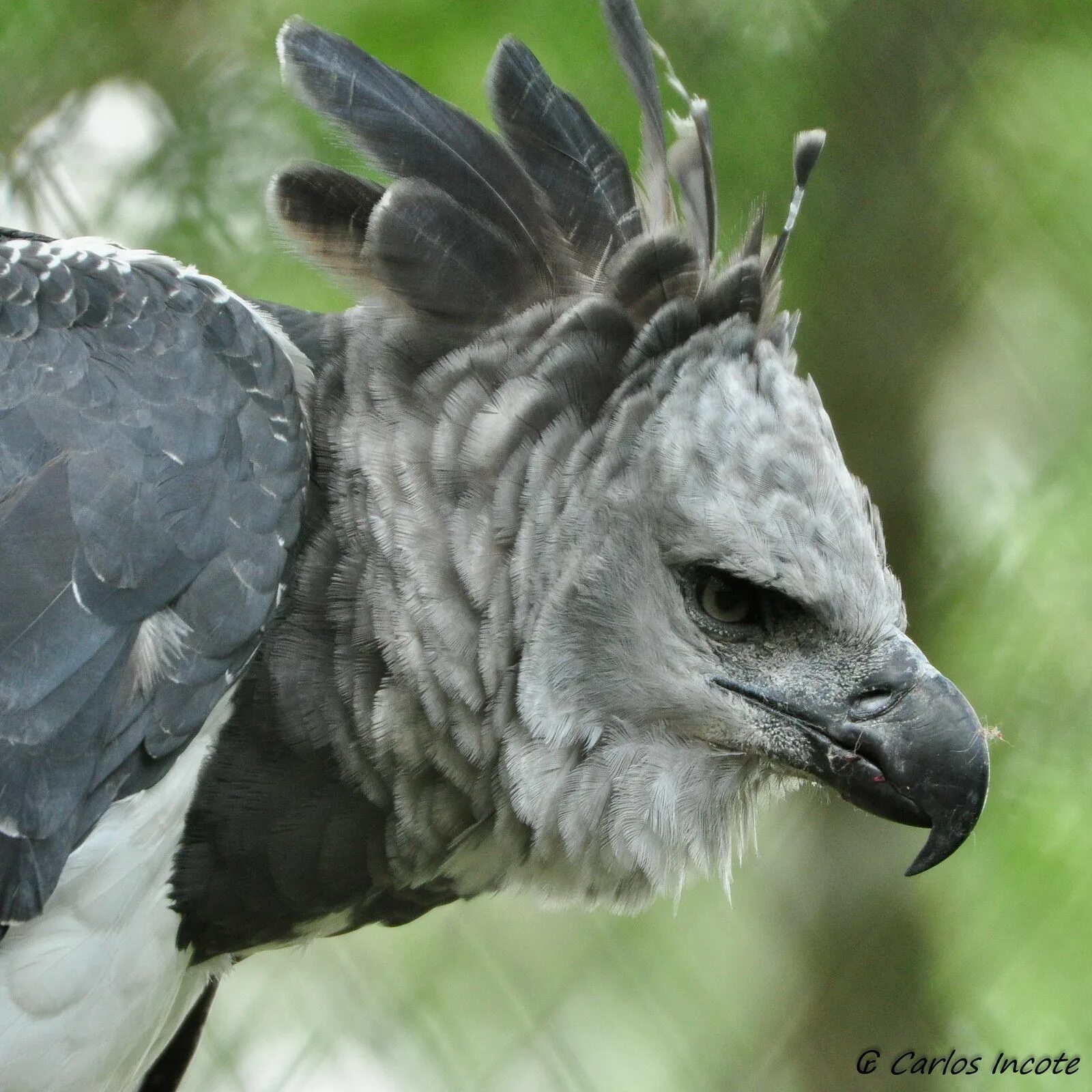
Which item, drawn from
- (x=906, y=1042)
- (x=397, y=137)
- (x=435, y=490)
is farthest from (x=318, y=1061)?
(x=397, y=137)

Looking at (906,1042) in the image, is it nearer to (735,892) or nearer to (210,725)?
(735,892)

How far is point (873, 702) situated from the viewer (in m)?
1.08

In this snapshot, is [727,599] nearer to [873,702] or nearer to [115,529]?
[873,702]

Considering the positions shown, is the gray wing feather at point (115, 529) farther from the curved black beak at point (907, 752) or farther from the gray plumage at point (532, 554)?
the curved black beak at point (907, 752)

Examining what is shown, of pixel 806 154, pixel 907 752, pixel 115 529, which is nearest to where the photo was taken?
pixel 115 529

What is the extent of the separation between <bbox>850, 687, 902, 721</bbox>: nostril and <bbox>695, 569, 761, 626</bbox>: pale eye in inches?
4.3

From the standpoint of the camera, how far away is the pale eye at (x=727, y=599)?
1.09 m

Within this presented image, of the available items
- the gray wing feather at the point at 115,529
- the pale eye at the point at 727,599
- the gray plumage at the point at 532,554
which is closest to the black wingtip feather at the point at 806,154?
the gray plumage at the point at 532,554

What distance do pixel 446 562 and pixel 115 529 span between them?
268 millimetres

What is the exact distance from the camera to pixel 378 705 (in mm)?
1055

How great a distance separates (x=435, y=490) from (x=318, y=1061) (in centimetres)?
116

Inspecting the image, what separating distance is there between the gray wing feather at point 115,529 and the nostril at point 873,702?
1.63ft

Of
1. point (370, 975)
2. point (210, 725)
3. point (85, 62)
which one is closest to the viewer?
point (210, 725)

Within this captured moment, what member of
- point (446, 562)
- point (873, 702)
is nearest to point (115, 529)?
point (446, 562)
